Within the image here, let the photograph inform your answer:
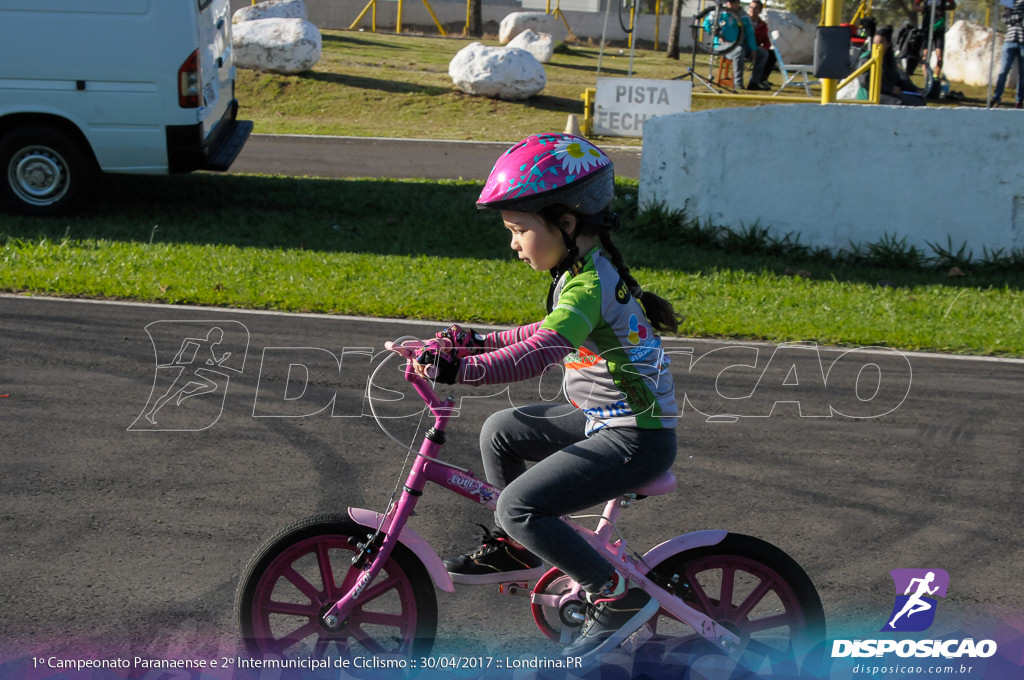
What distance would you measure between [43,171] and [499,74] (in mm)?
12663

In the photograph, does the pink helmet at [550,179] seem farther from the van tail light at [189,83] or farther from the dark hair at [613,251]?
the van tail light at [189,83]

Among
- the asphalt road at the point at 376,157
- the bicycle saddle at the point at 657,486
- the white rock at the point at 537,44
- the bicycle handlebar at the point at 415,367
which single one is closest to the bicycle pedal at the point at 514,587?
the bicycle saddle at the point at 657,486

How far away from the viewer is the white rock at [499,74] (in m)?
22.3

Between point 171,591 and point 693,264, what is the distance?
275 inches

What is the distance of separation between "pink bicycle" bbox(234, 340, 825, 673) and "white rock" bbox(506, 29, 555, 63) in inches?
1103

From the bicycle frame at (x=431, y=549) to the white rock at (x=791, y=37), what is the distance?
104ft

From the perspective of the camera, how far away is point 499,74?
22.3 meters

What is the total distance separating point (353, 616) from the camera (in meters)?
3.47

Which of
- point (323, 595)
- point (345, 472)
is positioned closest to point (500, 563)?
point (323, 595)

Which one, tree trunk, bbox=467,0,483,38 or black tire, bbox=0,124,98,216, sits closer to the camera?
black tire, bbox=0,124,98,216

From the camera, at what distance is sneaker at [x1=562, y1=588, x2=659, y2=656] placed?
3.48 m

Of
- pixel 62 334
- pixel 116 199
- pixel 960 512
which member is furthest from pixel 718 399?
pixel 116 199

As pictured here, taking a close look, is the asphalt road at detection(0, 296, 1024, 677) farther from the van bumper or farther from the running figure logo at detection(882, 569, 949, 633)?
the van bumper

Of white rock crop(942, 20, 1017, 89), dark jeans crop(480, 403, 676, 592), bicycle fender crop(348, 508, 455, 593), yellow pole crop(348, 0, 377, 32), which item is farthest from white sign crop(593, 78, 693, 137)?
yellow pole crop(348, 0, 377, 32)
